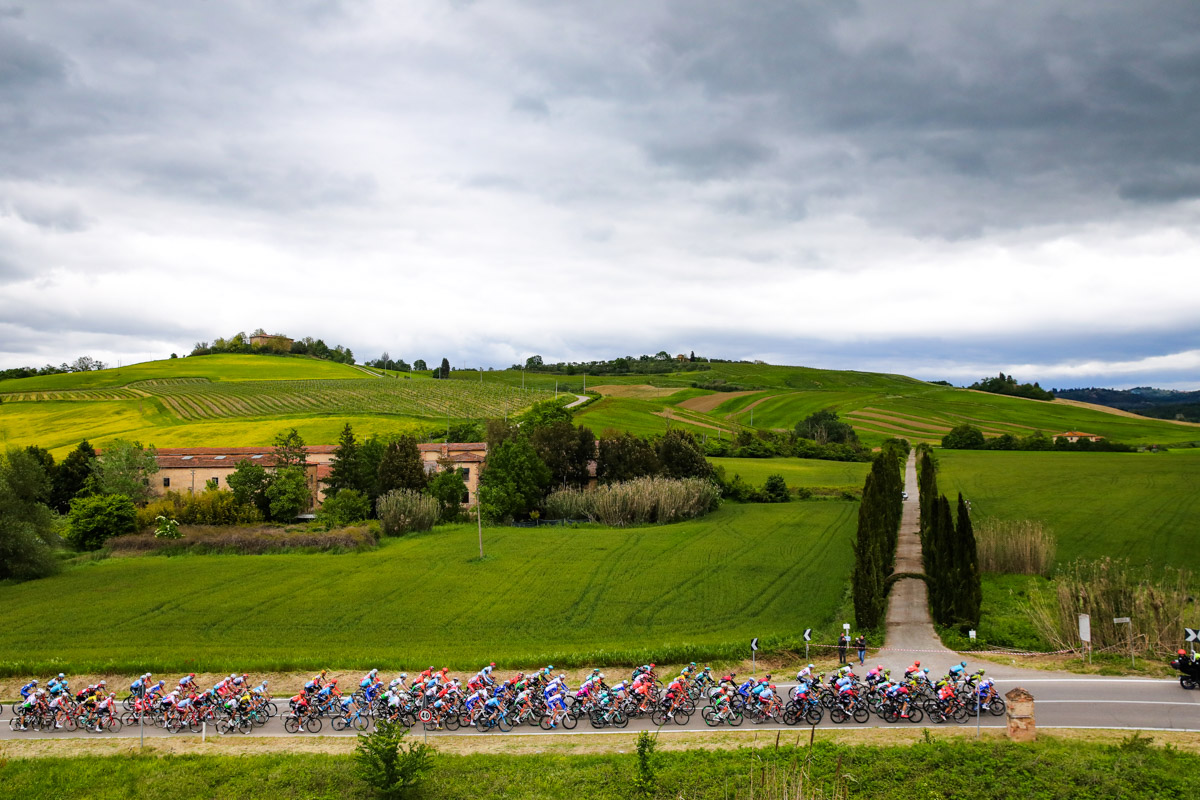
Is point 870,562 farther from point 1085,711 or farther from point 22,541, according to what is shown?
point 22,541

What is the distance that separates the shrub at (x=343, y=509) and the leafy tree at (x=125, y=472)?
18844mm

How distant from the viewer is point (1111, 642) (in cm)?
2788

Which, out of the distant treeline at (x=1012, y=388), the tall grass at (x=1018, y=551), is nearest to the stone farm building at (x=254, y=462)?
the tall grass at (x=1018, y=551)

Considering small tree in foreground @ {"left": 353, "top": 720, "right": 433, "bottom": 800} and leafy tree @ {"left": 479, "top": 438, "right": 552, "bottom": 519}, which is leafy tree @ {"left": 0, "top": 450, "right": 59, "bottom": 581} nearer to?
leafy tree @ {"left": 479, "top": 438, "right": 552, "bottom": 519}

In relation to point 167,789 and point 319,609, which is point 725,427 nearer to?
point 319,609

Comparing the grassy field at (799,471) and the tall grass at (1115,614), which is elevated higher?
the tall grass at (1115,614)

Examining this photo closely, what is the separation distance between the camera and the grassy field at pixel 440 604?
30.5 m

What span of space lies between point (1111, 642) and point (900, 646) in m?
7.39

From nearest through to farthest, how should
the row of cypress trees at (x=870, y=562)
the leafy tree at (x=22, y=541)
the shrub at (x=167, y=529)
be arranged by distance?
the row of cypress trees at (x=870, y=562) → the leafy tree at (x=22, y=541) → the shrub at (x=167, y=529)

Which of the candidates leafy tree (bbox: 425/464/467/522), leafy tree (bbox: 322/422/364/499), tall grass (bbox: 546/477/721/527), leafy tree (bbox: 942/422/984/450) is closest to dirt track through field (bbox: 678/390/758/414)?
leafy tree (bbox: 942/422/984/450)

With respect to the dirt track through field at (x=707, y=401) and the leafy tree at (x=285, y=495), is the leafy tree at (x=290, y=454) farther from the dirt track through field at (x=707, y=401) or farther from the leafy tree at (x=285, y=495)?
the dirt track through field at (x=707, y=401)

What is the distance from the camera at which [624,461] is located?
76750mm

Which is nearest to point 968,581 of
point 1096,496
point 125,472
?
point 1096,496

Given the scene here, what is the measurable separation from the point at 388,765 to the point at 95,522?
2107 inches
